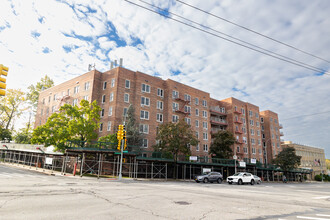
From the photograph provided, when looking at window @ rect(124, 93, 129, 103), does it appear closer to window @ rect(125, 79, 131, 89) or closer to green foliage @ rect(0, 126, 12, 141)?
window @ rect(125, 79, 131, 89)

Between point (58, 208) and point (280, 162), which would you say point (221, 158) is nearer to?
point (280, 162)

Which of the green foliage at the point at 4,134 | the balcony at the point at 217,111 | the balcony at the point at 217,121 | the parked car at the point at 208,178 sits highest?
the balcony at the point at 217,111

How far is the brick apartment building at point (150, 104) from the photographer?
41.5 meters

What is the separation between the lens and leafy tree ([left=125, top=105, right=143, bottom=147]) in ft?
120

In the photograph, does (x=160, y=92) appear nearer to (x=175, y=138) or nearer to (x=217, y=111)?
(x=175, y=138)

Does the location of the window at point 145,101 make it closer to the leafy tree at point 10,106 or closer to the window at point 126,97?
the window at point 126,97

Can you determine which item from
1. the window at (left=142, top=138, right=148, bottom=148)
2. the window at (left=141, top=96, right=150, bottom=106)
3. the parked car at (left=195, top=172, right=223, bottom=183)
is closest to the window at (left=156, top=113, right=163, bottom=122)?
the window at (left=141, top=96, right=150, bottom=106)

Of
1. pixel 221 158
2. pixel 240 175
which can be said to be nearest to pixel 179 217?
pixel 240 175

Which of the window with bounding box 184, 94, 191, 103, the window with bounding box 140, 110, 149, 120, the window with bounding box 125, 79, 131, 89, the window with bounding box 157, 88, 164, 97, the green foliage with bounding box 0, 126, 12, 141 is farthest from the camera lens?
the green foliage with bounding box 0, 126, 12, 141

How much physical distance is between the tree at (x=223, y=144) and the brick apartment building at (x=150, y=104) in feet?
12.1

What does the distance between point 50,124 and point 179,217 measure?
31.4 m

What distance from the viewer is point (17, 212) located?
7.64 m

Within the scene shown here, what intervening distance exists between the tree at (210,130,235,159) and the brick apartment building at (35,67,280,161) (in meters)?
3.68

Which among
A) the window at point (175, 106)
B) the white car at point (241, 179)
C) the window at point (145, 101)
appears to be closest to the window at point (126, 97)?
the window at point (145, 101)
